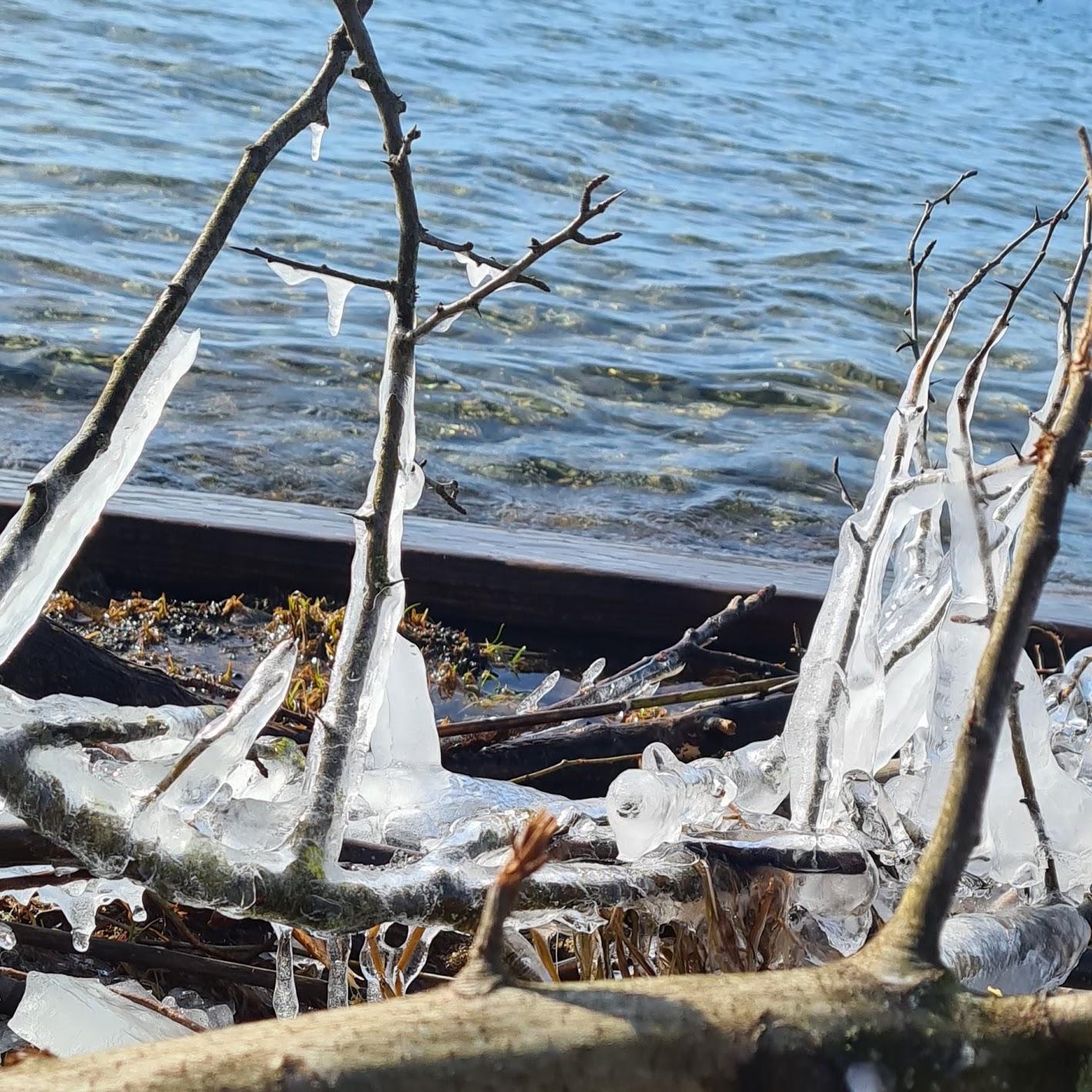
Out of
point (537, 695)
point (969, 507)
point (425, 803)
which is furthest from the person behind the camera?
point (537, 695)

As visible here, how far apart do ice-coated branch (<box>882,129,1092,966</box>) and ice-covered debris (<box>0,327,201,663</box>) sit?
3.29ft

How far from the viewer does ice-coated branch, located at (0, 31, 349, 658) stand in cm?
150

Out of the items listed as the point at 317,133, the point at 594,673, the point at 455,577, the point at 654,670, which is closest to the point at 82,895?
the point at 317,133

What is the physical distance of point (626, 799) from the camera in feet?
5.55

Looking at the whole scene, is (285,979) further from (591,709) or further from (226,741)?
(591,709)

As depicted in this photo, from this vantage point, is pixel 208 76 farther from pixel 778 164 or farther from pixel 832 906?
pixel 832 906

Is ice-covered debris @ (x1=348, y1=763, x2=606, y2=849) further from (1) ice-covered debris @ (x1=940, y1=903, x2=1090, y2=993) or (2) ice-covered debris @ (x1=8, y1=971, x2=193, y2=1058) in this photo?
(1) ice-covered debris @ (x1=940, y1=903, x2=1090, y2=993)

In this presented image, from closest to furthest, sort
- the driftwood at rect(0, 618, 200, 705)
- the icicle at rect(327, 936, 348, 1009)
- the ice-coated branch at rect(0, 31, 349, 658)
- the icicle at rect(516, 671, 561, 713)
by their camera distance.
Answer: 1. the ice-coated branch at rect(0, 31, 349, 658)
2. the icicle at rect(327, 936, 348, 1009)
3. the driftwood at rect(0, 618, 200, 705)
4. the icicle at rect(516, 671, 561, 713)

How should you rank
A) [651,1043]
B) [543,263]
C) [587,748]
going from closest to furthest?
[651,1043], [587,748], [543,263]

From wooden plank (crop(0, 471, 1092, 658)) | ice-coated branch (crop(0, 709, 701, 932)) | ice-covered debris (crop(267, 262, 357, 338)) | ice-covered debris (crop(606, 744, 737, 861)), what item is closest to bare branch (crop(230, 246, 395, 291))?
ice-covered debris (crop(267, 262, 357, 338))

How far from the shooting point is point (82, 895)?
69.8 inches

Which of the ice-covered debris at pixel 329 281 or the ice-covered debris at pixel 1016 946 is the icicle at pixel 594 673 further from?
the ice-covered debris at pixel 1016 946

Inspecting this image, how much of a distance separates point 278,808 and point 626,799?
0.43 metres

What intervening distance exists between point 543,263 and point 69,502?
28.4 ft
